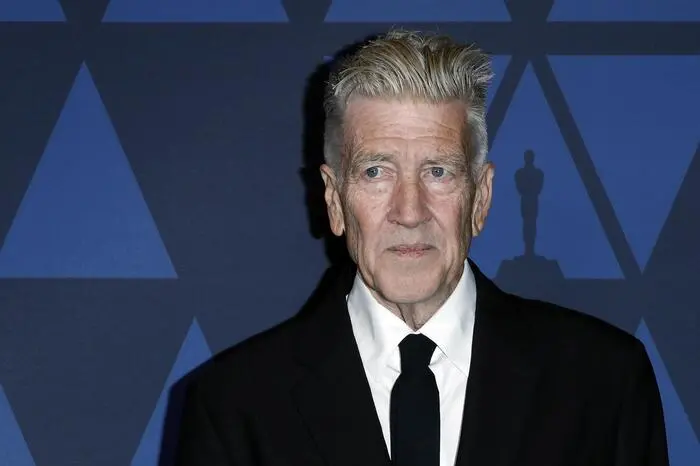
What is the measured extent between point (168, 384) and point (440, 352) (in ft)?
2.42

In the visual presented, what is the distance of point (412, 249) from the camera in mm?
1563

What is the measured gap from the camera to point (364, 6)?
7.12 feet

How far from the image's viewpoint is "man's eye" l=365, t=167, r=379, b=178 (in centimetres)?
160

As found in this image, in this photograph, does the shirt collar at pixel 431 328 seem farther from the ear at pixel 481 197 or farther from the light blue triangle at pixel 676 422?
the light blue triangle at pixel 676 422

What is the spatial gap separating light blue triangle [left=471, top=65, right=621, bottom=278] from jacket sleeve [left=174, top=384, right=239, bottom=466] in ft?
2.35

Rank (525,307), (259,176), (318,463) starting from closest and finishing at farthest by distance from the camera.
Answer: (318,463)
(525,307)
(259,176)

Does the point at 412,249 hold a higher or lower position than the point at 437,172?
lower

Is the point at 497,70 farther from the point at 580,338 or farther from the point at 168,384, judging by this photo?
the point at 168,384

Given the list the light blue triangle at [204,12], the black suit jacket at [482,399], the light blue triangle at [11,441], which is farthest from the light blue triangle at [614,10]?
the light blue triangle at [11,441]

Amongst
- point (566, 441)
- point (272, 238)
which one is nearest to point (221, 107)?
point (272, 238)

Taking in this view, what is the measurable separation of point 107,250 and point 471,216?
2.80 ft

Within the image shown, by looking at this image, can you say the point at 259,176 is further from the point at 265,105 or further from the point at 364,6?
the point at 364,6

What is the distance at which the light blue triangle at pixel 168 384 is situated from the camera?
2.16 meters

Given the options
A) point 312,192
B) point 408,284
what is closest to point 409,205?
point 408,284
